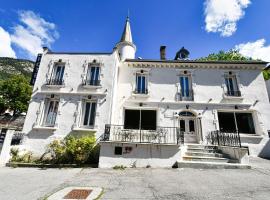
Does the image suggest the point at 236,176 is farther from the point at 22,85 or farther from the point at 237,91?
the point at 22,85

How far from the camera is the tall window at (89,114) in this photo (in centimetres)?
1090

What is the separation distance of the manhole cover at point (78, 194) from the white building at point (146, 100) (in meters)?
4.99

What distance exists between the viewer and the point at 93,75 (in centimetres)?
1220

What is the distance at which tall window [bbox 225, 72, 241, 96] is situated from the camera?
12.5 m

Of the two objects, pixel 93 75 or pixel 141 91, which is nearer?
pixel 93 75

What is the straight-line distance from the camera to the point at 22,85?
35.4m

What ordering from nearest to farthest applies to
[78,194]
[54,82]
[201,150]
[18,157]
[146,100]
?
1. [78,194]
2. [18,157]
3. [201,150]
4. [54,82]
5. [146,100]

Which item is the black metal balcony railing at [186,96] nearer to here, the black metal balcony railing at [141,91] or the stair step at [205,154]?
the black metal balcony railing at [141,91]

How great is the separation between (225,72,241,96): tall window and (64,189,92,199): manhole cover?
40.5ft

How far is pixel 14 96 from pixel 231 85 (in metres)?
41.4

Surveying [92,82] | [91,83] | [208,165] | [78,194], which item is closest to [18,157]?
[91,83]

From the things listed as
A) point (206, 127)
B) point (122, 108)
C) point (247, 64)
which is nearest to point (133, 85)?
point (122, 108)

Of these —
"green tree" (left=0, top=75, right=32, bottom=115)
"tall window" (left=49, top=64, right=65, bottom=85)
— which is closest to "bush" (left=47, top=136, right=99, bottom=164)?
"tall window" (left=49, top=64, right=65, bottom=85)

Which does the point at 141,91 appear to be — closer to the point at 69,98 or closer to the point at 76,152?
the point at 69,98
